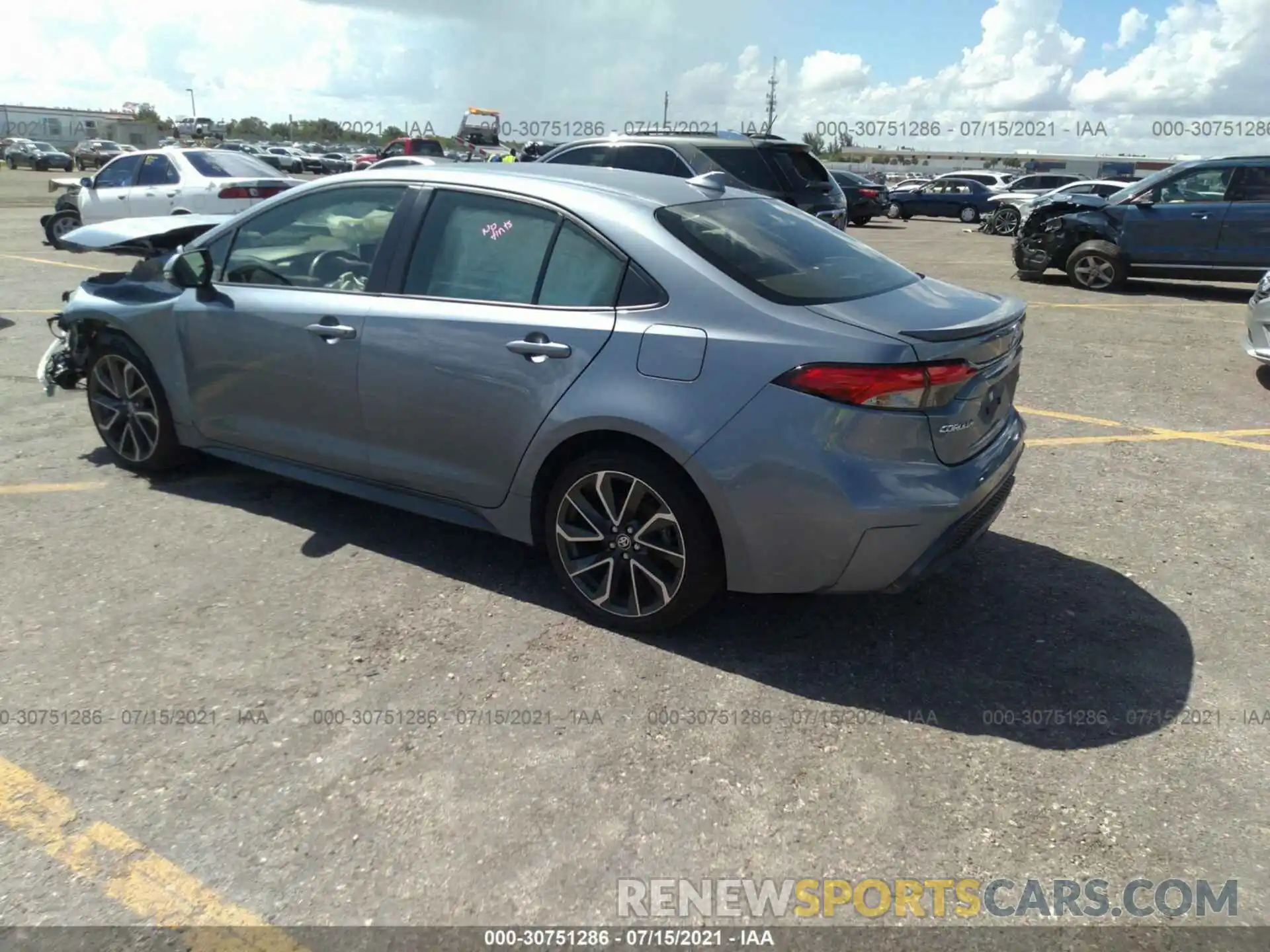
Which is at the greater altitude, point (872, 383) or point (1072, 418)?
point (872, 383)

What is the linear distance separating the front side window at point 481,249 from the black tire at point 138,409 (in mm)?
1817

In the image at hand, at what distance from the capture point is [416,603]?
3.89 m

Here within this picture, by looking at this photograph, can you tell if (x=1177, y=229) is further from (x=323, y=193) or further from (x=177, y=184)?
(x=177, y=184)

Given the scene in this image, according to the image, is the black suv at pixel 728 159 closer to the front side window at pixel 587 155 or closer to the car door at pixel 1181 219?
the front side window at pixel 587 155

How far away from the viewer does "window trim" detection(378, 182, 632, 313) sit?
356cm

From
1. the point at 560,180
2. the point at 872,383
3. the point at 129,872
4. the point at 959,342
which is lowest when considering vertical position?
the point at 129,872

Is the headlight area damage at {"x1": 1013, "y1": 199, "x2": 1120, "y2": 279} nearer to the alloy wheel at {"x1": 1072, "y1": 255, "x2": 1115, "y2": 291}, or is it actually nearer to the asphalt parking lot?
the alloy wheel at {"x1": 1072, "y1": 255, "x2": 1115, "y2": 291}

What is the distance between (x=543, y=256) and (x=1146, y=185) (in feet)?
37.9

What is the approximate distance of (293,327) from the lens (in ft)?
14.0

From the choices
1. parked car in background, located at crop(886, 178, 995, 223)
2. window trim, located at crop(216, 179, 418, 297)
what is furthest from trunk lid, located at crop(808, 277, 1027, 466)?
parked car in background, located at crop(886, 178, 995, 223)

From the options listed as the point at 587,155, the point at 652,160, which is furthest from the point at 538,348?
the point at 587,155

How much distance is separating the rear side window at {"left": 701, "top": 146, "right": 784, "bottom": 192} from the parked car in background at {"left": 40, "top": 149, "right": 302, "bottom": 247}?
18.7 feet

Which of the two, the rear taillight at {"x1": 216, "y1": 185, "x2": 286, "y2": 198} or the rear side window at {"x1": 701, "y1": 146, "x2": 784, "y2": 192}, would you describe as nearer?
the rear side window at {"x1": 701, "y1": 146, "x2": 784, "y2": 192}

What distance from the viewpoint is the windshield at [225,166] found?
1314 cm
